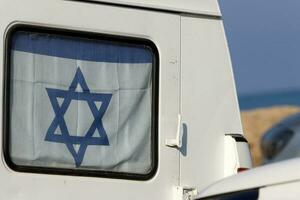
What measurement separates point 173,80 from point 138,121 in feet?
0.88

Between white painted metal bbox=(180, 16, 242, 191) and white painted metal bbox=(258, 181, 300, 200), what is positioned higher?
white painted metal bbox=(180, 16, 242, 191)

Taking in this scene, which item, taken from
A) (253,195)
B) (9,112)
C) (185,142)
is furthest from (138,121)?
(253,195)

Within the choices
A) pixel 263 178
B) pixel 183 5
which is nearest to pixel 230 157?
pixel 183 5

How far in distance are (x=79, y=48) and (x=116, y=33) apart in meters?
0.20

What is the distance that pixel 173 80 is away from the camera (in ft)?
20.8

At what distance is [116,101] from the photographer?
6219mm

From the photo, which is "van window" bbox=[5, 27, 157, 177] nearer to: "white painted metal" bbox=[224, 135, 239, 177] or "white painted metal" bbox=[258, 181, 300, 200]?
"white painted metal" bbox=[224, 135, 239, 177]

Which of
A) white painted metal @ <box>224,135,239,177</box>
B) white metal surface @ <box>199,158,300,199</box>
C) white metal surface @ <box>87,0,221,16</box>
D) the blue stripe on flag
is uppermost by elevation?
white metal surface @ <box>87,0,221,16</box>


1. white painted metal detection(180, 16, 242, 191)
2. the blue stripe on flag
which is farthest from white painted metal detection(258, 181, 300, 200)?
the blue stripe on flag

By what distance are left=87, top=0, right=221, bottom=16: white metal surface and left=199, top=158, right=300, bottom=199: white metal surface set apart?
1.35 meters

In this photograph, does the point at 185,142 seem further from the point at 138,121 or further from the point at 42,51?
the point at 42,51

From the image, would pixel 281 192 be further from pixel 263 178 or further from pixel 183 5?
pixel 183 5

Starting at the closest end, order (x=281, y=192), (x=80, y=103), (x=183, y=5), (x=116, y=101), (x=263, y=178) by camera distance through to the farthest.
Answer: (x=281, y=192) < (x=263, y=178) < (x=80, y=103) < (x=116, y=101) < (x=183, y=5)

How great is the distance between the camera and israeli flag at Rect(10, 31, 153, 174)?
5.95 m
